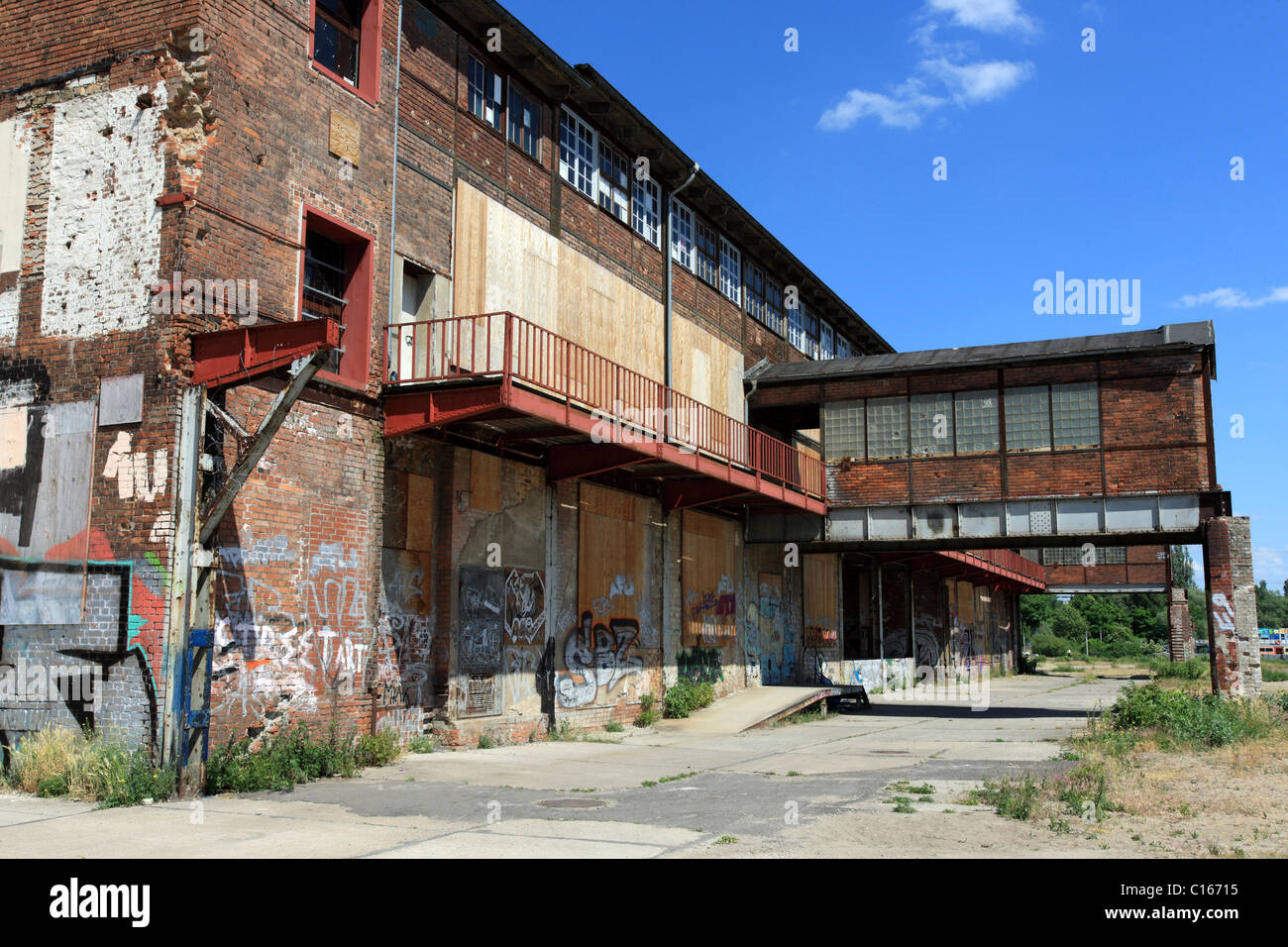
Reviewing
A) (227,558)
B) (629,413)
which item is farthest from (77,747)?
(629,413)

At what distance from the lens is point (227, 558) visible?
11.8m

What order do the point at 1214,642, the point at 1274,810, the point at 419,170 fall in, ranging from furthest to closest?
1. the point at 1214,642
2. the point at 419,170
3. the point at 1274,810

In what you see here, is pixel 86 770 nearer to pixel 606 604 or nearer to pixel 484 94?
pixel 606 604

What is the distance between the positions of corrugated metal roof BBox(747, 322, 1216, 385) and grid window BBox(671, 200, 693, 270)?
12.9ft

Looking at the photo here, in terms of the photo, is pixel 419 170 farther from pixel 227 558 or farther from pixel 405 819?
pixel 405 819

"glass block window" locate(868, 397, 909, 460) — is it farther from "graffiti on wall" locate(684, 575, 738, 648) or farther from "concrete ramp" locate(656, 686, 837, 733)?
"concrete ramp" locate(656, 686, 837, 733)

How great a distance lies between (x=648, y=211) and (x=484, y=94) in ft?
20.4

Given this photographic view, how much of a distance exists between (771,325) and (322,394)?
18.4m

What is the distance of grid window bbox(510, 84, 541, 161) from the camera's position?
18.4 metres

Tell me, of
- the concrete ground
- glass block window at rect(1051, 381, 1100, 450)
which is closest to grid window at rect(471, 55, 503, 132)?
the concrete ground

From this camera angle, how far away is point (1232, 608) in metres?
20.9

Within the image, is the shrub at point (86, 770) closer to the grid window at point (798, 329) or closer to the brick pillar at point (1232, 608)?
the brick pillar at point (1232, 608)

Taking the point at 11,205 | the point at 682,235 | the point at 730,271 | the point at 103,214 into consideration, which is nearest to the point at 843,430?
the point at 730,271

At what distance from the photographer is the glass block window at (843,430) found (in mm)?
25172
